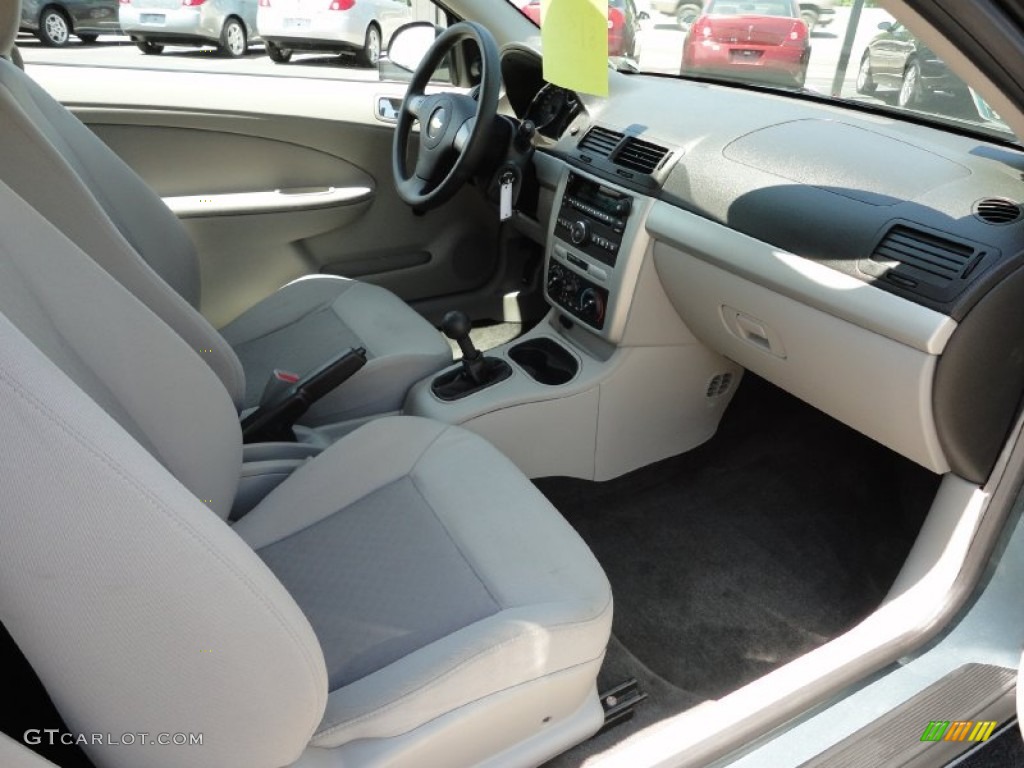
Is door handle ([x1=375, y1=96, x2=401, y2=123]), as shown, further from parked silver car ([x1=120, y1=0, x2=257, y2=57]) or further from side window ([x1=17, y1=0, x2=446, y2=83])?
parked silver car ([x1=120, y1=0, x2=257, y2=57])

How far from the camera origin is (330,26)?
9.64 feet

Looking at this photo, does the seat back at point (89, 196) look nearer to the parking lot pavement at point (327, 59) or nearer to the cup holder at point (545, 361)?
the parking lot pavement at point (327, 59)

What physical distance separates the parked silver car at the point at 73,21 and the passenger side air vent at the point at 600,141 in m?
1.41

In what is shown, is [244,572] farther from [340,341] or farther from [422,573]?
[340,341]

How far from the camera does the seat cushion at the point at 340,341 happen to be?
171 cm

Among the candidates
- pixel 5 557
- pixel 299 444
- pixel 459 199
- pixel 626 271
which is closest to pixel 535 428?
pixel 626 271

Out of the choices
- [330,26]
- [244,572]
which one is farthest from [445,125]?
[244,572]

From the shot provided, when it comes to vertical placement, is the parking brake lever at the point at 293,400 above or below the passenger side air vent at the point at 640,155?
below

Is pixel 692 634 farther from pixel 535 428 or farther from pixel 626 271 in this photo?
pixel 626 271

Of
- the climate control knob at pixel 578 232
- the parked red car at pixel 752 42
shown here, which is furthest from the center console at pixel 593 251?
the parked red car at pixel 752 42

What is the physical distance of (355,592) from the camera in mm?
1100

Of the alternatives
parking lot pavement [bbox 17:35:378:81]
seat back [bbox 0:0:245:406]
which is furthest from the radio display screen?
parking lot pavement [bbox 17:35:378:81]

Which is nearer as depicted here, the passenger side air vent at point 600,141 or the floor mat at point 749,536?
the floor mat at point 749,536

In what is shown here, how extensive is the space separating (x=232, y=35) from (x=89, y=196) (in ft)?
6.82
